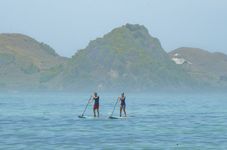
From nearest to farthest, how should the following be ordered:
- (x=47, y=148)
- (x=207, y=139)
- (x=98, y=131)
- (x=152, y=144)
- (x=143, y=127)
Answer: (x=47, y=148) < (x=152, y=144) < (x=207, y=139) < (x=98, y=131) < (x=143, y=127)

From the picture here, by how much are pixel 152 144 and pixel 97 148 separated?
4.32 meters

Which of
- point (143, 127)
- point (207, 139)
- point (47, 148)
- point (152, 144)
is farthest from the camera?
point (143, 127)

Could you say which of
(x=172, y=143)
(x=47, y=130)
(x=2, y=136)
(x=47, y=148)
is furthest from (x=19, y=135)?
(x=172, y=143)

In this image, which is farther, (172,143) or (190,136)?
(190,136)

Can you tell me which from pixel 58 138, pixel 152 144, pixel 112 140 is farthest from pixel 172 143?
pixel 58 138

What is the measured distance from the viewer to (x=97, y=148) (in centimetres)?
4019

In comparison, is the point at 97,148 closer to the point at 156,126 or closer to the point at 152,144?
the point at 152,144

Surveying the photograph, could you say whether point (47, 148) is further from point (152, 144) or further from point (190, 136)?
point (190, 136)

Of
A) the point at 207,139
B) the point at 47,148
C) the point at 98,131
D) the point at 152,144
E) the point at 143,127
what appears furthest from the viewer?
the point at 143,127

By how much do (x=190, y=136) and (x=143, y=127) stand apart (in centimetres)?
955

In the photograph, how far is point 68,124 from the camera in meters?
60.7

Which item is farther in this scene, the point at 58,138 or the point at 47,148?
the point at 58,138

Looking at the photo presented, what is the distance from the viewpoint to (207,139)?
151 feet

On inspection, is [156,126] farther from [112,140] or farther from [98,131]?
[112,140]
